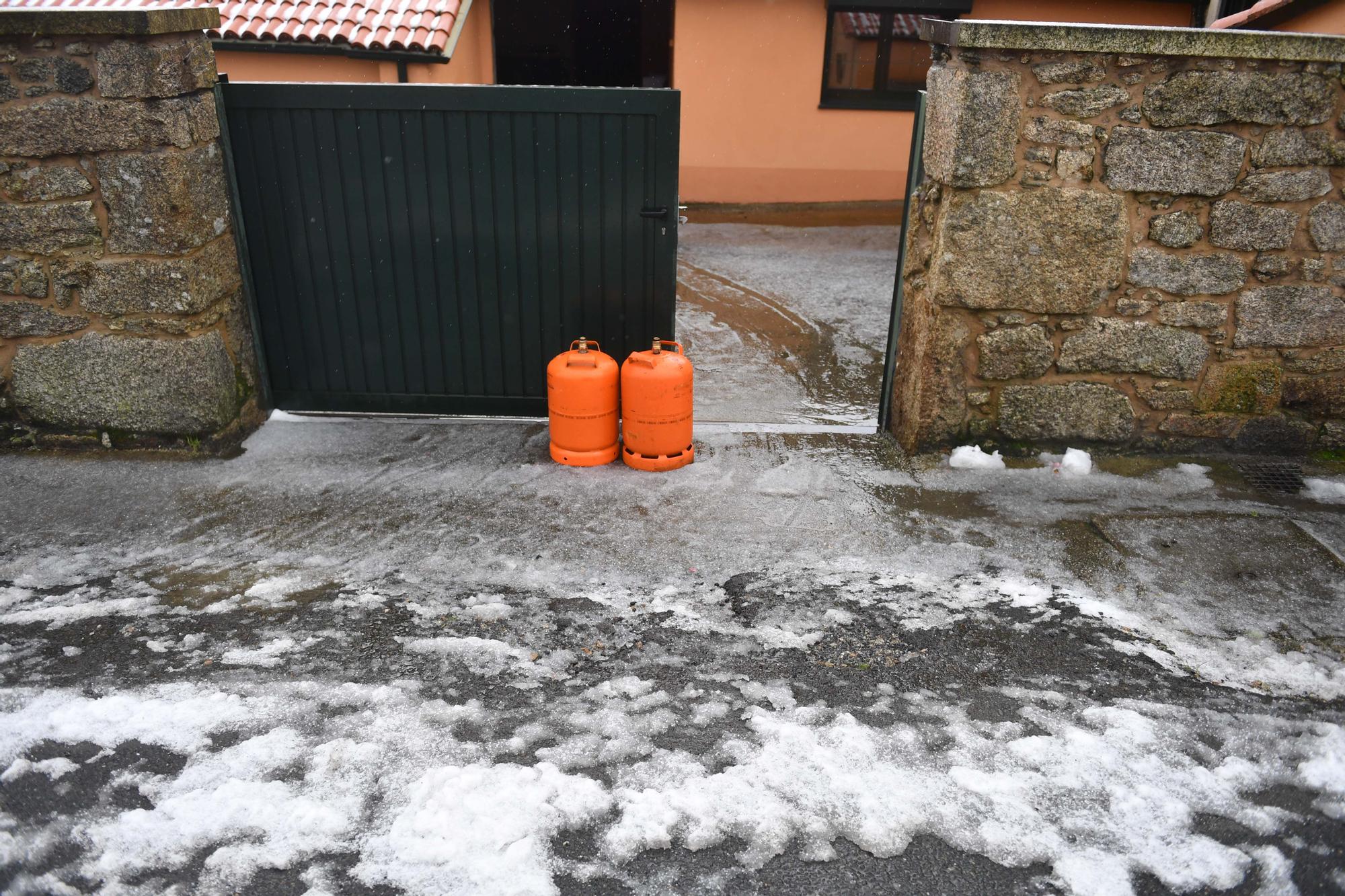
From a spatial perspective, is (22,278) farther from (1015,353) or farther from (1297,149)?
(1297,149)

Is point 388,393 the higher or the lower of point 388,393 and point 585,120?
the lower

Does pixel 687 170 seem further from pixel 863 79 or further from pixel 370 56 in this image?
pixel 370 56

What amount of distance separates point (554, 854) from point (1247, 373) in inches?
155

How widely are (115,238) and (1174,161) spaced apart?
186 inches

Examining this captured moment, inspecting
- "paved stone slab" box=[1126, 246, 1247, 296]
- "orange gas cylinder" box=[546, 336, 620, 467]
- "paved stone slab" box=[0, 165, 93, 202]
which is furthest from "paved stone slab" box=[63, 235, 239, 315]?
"paved stone slab" box=[1126, 246, 1247, 296]

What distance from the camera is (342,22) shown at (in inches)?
364

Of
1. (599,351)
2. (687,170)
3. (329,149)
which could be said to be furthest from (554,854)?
(687,170)

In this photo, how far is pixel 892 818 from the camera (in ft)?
8.26

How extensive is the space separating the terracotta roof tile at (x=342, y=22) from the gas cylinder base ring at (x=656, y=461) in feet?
20.3

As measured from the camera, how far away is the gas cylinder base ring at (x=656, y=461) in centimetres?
457

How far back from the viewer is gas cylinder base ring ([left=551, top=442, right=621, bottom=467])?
4.62 m

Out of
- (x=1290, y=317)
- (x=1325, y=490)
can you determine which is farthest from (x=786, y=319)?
(x=1325, y=490)

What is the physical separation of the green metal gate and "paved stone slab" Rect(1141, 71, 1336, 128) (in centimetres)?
214

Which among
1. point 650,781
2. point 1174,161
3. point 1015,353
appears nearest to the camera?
point 650,781
